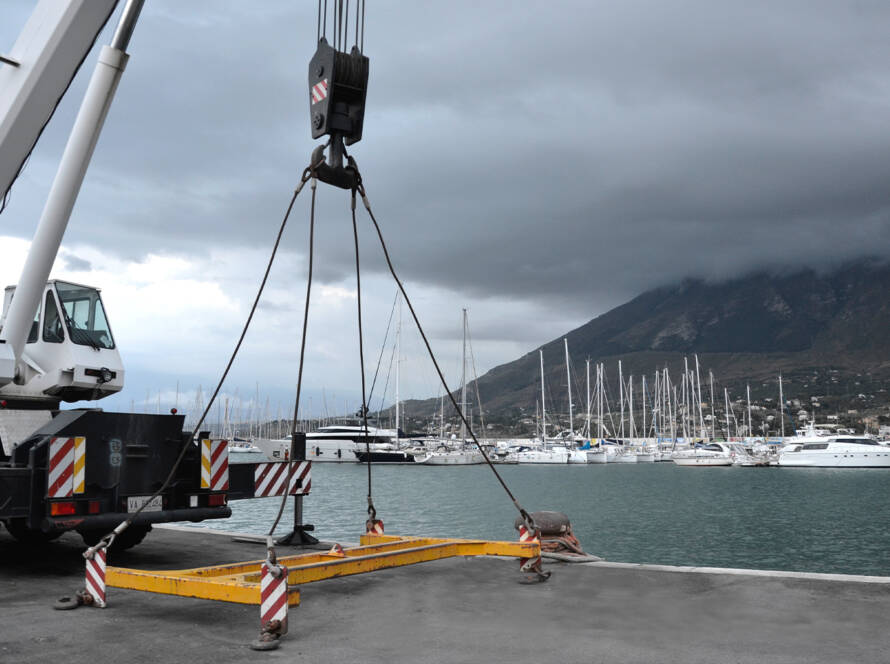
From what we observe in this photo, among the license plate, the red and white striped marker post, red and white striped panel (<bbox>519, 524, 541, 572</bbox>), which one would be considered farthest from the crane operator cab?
red and white striped panel (<bbox>519, 524, 541, 572</bbox>)

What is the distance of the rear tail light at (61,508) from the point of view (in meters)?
8.76

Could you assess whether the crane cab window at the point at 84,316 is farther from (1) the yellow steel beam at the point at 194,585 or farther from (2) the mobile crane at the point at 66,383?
(1) the yellow steel beam at the point at 194,585

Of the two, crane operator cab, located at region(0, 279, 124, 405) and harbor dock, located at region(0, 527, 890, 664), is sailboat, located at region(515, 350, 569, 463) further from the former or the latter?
harbor dock, located at region(0, 527, 890, 664)

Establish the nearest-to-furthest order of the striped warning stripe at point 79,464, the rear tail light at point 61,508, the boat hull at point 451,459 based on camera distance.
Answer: the rear tail light at point 61,508, the striped warning stripe at point 79,464, the boat hull at point 451,459

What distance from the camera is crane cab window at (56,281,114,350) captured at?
11.1 m

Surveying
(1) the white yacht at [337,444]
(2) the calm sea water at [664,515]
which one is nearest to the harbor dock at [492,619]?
(2) the calm sea water at [664,515]

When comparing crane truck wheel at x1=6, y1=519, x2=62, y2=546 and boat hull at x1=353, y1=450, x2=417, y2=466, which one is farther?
boat hull at x1=353, y1=450, x2=417, y2=466

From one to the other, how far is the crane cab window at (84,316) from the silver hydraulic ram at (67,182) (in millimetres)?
1613

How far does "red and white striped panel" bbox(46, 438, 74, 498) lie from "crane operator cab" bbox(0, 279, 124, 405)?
206 centimetres

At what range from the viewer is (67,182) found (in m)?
9.41

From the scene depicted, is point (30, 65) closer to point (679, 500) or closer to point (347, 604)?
point (347, 604)

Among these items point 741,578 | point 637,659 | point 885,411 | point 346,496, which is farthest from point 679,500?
point 885,411

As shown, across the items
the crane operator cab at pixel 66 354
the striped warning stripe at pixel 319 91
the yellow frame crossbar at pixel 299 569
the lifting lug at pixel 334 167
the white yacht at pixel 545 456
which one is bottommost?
the white yacht at pixel 545 456

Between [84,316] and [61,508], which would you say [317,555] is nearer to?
[61,508]
